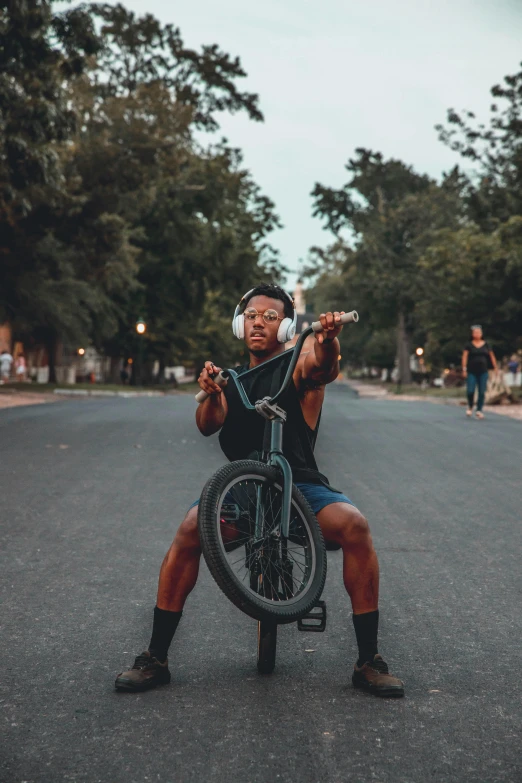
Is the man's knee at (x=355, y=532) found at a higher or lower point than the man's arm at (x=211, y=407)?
lower

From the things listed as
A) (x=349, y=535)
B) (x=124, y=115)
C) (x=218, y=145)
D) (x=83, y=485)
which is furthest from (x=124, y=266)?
(x=349, y=535)

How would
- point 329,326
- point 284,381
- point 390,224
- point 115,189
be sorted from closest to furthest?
point 329,326 → point 284,381 → point 115,189 → point 390,224

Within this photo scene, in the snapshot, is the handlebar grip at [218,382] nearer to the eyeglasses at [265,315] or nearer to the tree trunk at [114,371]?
the eyeglasses at [265,315]

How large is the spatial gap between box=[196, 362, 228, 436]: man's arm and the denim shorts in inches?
13.0

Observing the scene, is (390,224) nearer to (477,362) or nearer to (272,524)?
(477,362)

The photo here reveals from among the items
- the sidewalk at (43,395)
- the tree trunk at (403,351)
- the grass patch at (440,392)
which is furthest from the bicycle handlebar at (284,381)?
the tree trunk at (403,351)

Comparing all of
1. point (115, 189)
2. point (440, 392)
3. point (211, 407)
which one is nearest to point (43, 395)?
point (115, 189)

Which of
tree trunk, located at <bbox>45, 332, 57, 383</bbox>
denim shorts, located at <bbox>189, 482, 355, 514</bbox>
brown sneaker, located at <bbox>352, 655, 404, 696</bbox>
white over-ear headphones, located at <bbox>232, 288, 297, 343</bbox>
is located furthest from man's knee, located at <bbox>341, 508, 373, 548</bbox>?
tree trunk, located at <bbox>45, 332, 57, 383</bbox>

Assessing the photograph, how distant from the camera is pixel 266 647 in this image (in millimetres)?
3898

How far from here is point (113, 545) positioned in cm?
665

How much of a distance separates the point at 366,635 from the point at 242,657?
26.4 inches

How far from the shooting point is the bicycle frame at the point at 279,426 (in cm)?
371

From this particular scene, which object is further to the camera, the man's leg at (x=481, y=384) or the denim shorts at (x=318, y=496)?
the man's leg at (x=481, y=384)

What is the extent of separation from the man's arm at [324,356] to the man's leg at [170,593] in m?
0.71
